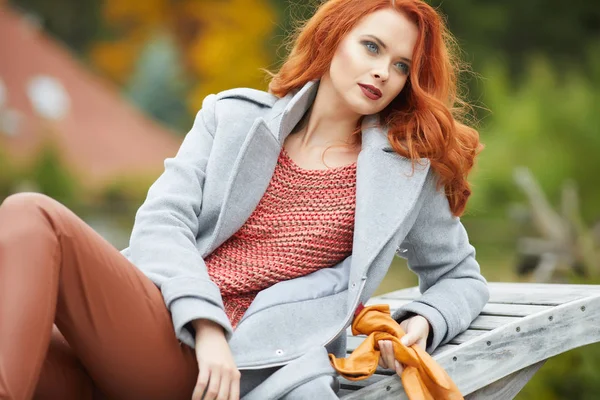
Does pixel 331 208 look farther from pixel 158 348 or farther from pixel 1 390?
pixel 1 390

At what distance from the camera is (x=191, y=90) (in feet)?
64.8

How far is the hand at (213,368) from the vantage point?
6.79 ft

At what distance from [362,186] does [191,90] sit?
57.6 feet

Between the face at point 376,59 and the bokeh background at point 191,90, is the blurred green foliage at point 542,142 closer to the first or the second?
the bokeh background at point 191,90

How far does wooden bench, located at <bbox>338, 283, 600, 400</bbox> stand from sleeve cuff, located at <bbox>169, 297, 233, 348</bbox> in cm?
43

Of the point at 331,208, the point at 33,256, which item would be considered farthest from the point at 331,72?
the point at 33,256

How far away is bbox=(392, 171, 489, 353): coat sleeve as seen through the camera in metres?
2.55

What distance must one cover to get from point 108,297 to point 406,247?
0.96m

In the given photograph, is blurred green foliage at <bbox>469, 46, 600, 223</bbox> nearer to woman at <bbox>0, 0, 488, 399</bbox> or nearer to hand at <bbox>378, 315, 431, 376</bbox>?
woman at <bbox>0, 0, 488, 399</bbox>

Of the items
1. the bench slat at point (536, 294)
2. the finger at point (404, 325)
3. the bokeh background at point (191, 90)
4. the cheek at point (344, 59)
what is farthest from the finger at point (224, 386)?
the bokeh background at point (191, 90)

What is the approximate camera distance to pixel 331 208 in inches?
100

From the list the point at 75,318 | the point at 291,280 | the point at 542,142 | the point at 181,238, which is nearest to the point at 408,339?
the point at 291,280

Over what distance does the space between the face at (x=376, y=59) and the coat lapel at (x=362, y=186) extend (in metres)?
0.10

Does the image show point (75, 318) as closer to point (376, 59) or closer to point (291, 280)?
point (291, 280)
